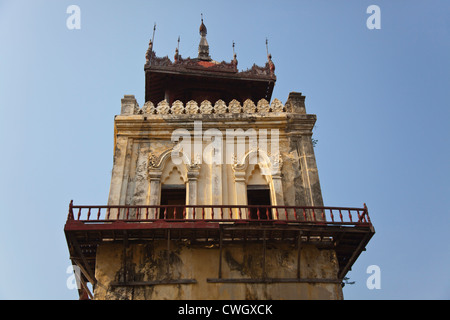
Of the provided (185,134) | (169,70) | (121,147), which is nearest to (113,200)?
(121,147)

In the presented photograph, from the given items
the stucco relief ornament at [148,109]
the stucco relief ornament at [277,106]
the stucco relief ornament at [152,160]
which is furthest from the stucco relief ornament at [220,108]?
the stucco relief ornament at [152,160]

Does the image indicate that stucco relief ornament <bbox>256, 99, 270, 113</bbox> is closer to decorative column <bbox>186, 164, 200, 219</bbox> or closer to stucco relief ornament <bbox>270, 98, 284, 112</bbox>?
stucco relief ornament <bbox>270, 98, 284, 112</bbox>

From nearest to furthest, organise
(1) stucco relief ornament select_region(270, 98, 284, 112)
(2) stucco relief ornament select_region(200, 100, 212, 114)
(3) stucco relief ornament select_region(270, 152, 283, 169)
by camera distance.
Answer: (3) stucco relief ornament select_region(270, 152, 283, 169), (2) stucco relief ornament select_region(200, 100, 212, 114), (1) stucco relief ornament select_region(270, 98, 284, 112)

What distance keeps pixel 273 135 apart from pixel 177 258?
20.6 ft

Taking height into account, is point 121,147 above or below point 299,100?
below

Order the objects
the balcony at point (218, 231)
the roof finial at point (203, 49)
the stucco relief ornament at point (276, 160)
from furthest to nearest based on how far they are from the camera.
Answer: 1. the roof finial at point (203, 49)
2. the stucco relief ornament at point (276, 160)
3. the balcony at point (218, 231)

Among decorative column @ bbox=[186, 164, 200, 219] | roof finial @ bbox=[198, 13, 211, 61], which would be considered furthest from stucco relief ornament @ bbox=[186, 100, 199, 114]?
roof finial @ bbox=[198, 13, 211, 61]

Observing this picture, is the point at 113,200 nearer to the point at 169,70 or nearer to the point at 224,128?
the point at 224,128

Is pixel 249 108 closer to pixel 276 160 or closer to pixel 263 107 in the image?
pixel 263 107

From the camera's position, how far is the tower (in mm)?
12945

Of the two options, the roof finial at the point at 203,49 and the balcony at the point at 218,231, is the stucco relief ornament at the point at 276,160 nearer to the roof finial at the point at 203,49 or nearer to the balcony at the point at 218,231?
the balcony at the point at 218,231

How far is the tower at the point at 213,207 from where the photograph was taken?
510 inches

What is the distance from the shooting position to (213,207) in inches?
523
